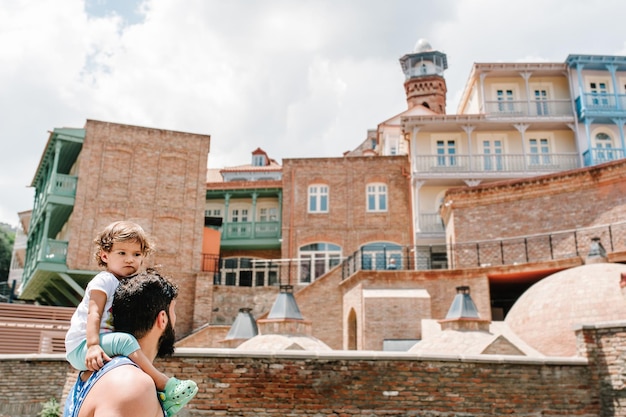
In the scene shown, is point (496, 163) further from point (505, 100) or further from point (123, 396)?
point (123, 396)

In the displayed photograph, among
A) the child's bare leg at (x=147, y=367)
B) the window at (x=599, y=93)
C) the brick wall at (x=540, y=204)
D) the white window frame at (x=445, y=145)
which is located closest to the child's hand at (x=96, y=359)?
the child's bare leg at (x=147, y=367)

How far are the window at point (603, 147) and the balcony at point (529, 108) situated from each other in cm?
200

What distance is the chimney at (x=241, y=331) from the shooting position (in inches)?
763

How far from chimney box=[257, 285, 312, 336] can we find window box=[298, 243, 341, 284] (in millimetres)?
14331

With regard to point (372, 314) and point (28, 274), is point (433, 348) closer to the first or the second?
point (372, 314)

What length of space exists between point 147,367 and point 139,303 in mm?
296

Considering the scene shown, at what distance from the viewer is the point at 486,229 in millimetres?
24188

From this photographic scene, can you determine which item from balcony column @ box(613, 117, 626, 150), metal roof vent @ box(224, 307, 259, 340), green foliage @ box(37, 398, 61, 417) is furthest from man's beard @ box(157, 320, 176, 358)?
balcony column @ box(613, 117, 626, 150)

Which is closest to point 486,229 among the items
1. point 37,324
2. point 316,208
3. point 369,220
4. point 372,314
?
point 372,314

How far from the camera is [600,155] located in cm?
3156

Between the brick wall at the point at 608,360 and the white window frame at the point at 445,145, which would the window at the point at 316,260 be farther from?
the brick wall at the point at 608,360

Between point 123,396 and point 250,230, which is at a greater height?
point 250,230

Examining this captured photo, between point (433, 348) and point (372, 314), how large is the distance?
16.5 ft

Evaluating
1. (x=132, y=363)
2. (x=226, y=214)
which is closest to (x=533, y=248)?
(x=226, y=214)
